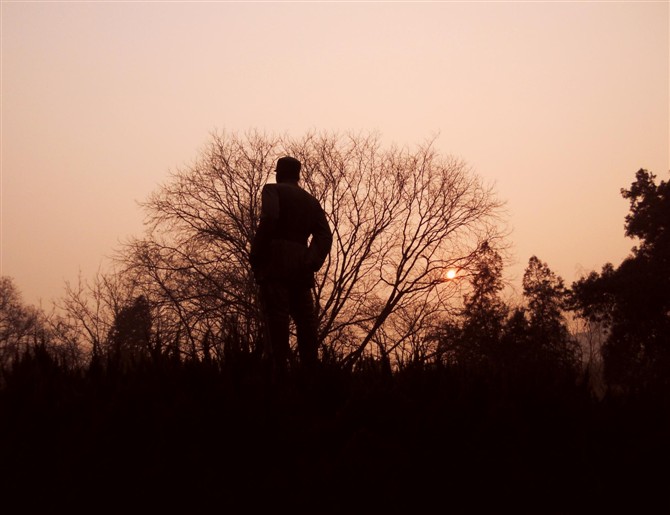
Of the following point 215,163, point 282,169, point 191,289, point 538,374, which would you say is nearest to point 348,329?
point 191,289

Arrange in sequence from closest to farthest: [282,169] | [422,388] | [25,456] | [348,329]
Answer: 1. [25,456]
2. [422,388]
3. [282,169]
4. [348,329]

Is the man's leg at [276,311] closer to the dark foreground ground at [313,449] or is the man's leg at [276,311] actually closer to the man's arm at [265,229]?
the man's arm at [265,229]

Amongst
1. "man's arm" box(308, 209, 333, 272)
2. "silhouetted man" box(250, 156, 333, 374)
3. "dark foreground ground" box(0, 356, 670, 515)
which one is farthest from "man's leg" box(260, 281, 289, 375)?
"dark foreground ground" box(0, 356, 670, 515)

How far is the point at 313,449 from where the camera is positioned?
4.79 meters

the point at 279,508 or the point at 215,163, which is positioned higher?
the point at 215,163

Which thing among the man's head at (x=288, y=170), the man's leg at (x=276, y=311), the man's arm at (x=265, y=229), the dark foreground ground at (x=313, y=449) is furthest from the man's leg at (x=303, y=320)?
the dark foreground ground at (x=313, y=449)

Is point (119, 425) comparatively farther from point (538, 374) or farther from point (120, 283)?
point (120, 283)

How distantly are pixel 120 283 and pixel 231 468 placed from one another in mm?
28741

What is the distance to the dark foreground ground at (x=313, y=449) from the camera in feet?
14.5

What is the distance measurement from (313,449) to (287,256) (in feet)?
13.0

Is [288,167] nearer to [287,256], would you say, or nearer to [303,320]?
[287,256]

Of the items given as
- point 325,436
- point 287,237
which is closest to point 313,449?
point 325,436

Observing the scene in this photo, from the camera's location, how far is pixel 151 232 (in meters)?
33.4

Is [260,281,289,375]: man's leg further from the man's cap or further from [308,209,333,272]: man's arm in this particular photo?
the man's cap
